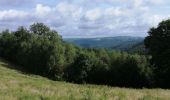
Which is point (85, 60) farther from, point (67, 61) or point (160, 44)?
point (160, 44)

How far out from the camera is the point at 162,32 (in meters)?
58.9

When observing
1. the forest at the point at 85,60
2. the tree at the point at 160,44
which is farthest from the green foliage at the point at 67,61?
the tree at the point at 160,44

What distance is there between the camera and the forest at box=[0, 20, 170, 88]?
59.2 m

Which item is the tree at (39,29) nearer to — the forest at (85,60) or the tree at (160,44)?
the forest at (85,60)

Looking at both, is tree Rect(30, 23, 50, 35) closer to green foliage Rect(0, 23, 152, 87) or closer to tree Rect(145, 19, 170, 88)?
green foliage Rect(0, 23, 152, 87)

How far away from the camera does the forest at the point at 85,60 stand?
59188mm

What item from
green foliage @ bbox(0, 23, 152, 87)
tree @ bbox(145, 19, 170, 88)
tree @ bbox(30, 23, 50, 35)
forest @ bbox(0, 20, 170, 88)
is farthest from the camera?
tree @ bbox(30, 23, 50, 35)

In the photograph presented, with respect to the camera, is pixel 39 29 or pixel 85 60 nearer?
pixel 85 60

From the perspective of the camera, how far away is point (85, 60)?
9725 centimetres

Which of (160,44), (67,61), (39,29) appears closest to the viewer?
(160,44)

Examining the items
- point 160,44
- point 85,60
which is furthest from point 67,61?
point 160,44

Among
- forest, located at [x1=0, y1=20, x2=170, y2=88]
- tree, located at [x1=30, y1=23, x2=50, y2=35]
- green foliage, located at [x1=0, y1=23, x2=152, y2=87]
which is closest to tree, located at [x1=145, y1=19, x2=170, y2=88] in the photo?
forest, located at [x1=0, y1=20, x2=170, y2=88]

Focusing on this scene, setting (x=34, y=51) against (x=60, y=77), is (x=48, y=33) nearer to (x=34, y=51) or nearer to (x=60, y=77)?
(x=34, y=51)

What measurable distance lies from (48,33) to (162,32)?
7101cm
